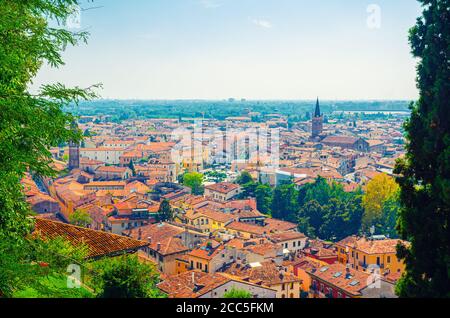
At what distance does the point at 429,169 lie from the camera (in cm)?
375

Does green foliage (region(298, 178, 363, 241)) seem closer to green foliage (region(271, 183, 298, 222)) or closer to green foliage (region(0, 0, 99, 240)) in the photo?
green foliage (region(271, 183, 298, 222))

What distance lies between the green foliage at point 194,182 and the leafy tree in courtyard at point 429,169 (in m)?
24.5

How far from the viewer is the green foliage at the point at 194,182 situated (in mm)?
28328

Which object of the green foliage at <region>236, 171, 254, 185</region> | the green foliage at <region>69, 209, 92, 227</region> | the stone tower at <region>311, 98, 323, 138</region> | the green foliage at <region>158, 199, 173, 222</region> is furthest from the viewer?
the stone tower at <region>311, 98, 323, 138</region>

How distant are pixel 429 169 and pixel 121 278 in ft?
10.6

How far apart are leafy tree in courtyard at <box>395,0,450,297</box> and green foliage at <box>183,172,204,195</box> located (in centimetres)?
2451

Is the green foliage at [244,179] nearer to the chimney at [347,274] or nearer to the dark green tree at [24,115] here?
the chimney at [347,274]

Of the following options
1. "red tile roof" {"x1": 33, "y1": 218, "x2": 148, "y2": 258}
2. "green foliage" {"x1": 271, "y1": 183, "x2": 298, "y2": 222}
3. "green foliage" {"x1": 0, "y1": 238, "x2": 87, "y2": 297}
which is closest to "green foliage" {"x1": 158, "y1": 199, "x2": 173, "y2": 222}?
"green foliage" {"x1": 271, "y1": 183, "x2": 298, "y2": 222}

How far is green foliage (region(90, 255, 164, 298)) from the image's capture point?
5.31 meters

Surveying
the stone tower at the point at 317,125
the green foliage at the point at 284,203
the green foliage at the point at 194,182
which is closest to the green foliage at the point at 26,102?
the green foliage at the point at 284,203

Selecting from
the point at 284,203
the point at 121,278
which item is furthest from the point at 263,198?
the point at 121,278

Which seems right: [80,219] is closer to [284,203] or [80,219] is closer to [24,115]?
[284,203]
